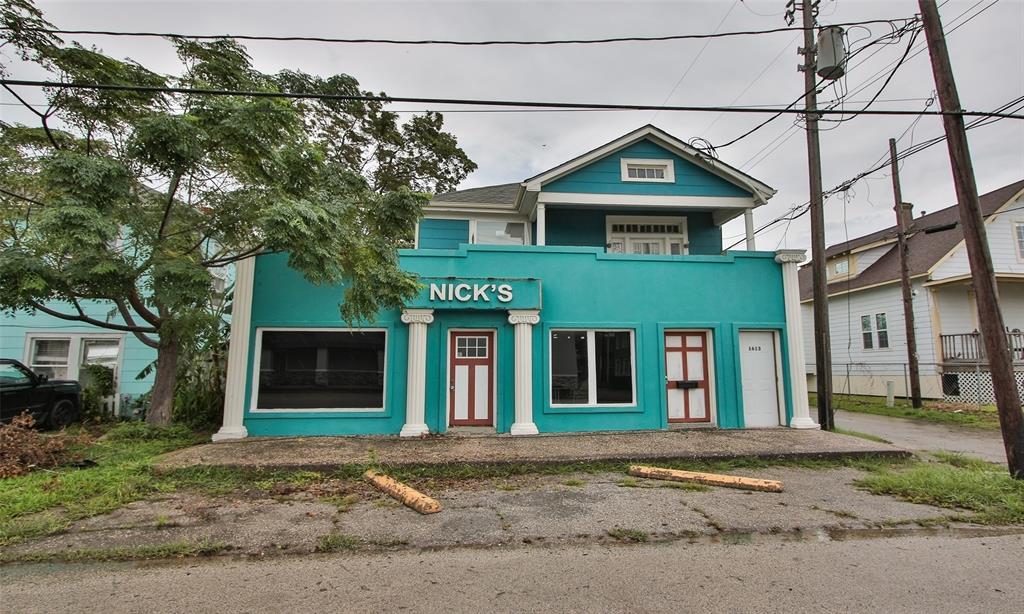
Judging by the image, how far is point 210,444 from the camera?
8.80m

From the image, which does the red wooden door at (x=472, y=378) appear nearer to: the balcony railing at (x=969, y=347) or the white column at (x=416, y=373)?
the white column at (x=416, y=373)

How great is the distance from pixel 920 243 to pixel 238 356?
2499 cm

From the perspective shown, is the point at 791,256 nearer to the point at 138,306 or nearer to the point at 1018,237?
the point at 138,306

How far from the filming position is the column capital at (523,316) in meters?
10.1

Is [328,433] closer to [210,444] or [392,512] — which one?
[210,444]

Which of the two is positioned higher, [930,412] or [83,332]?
[83,332]

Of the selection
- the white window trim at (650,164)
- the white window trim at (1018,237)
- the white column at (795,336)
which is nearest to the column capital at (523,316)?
the white window trim at (650,164)

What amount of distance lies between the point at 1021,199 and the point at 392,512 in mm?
24586

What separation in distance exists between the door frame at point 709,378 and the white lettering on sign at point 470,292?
3660 millimetres

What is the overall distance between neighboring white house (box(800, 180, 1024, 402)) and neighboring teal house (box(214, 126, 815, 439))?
9.46 m

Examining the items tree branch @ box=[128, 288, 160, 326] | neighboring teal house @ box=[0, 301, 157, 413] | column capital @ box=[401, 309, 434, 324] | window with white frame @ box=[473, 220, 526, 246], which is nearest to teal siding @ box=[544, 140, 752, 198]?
window with white frame @ box=[473, 220, 526, 246]

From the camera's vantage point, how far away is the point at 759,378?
1080 cm

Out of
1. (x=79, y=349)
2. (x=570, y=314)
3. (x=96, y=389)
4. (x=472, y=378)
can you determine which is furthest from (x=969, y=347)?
(x=79, y=349)

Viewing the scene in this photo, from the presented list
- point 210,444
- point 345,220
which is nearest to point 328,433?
point 210,444
